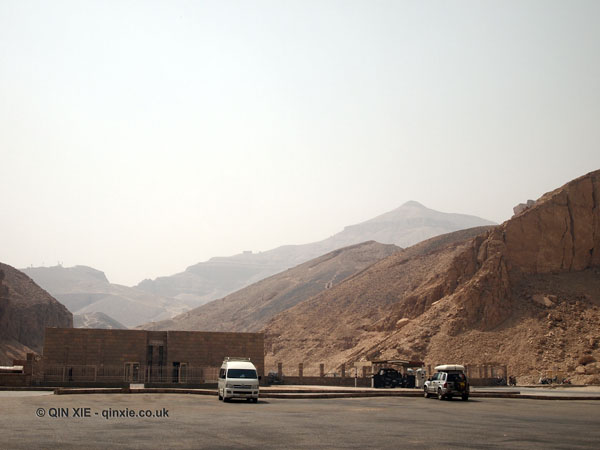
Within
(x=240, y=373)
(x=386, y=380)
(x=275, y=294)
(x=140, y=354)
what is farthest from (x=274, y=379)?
(x=275, y=294)

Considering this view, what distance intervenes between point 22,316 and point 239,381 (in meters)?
83.0

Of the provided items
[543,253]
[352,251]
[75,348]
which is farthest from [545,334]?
[352,251]

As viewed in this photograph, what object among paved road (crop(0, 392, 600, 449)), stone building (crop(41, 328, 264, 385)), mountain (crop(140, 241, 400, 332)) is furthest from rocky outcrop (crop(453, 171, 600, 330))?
mountain (crop(140, 241, 400, 332))

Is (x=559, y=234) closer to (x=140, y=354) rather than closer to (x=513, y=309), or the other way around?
(x=513, y=309)

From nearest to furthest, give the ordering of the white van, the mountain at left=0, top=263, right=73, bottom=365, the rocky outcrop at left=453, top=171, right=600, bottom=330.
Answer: the white van → the rocky outcrop at left=453, top=171, right=600, bottom=330 → the mountain at left=0, top=263, right=73, bottom=365

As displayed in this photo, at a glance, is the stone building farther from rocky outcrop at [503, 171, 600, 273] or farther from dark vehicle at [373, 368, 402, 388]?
rocky outcrop at [503, 171, 600, 273]

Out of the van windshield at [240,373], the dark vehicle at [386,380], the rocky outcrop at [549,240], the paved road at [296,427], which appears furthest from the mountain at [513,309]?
the paved road at [296,427]

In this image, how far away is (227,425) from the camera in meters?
18.2

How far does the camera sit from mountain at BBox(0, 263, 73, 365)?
9114 cm

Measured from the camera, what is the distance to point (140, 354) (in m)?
50.9

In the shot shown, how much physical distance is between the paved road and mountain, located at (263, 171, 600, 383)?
3421 cm

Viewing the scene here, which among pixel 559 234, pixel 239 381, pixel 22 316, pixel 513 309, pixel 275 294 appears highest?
pixel 559 234

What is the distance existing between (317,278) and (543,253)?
75758mm

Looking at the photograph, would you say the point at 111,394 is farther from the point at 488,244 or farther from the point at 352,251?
the point at 352,251
